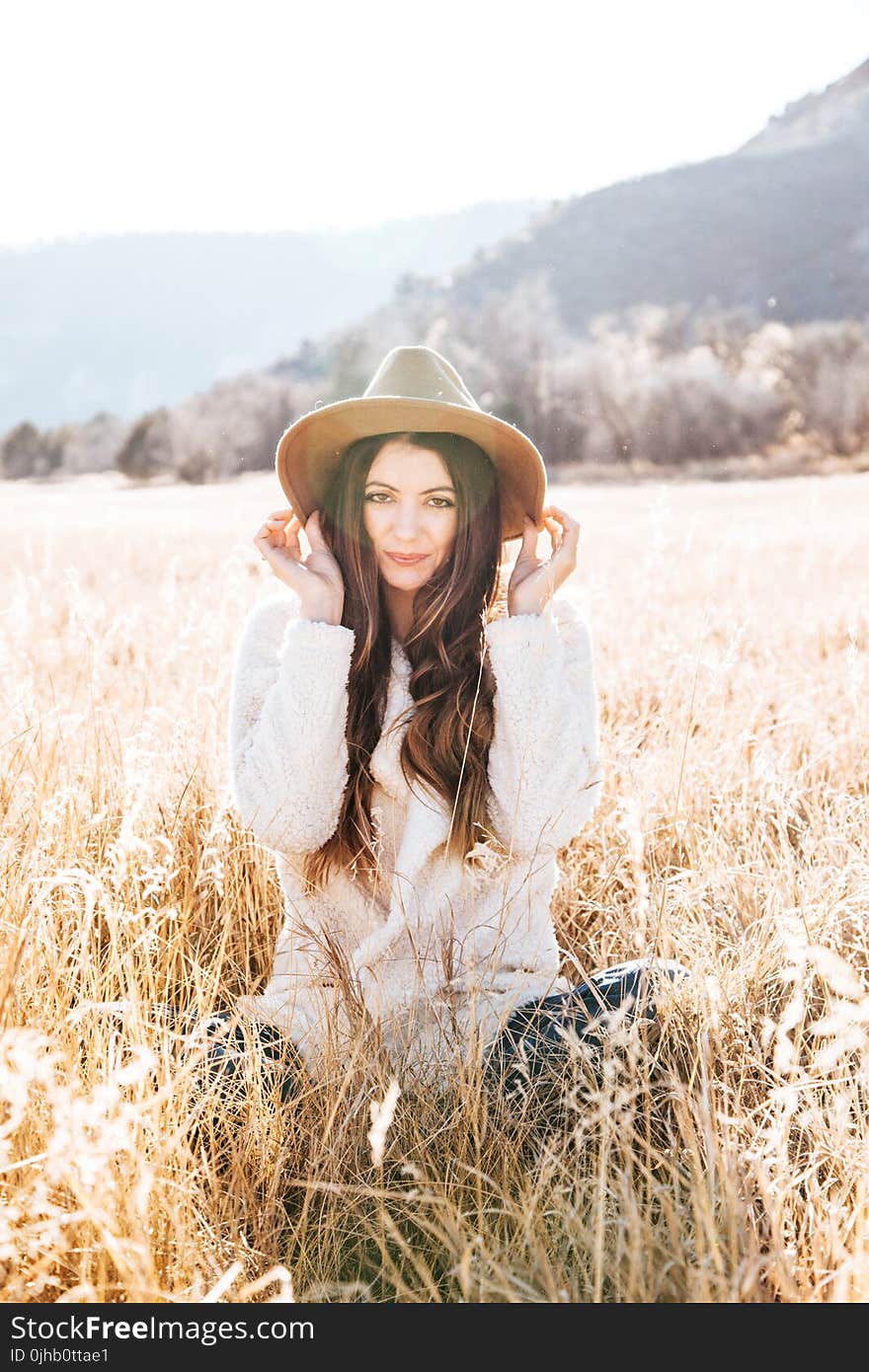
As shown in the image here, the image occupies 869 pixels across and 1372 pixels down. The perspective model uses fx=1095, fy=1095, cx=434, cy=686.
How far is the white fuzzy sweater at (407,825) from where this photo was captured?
6.79 ft

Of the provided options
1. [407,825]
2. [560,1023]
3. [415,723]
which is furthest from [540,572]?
[560,1023]

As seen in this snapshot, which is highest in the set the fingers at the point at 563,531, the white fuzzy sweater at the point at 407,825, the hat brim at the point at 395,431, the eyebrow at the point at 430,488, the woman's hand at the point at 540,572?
the hat brim at the point at 395,431

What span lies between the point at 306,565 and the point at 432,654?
318 millimetres

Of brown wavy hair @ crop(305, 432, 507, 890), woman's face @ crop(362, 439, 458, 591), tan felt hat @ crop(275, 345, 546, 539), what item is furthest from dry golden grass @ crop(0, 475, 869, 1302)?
woman's face @ crop(362, 439, 458, 591)

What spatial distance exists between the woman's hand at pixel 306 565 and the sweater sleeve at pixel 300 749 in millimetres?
56

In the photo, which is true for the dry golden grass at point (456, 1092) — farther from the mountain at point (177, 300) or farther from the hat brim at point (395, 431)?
the mountain at point (177, 300)

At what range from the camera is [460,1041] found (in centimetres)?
184

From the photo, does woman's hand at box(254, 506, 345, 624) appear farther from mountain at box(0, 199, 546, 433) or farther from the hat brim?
mountain at box(0, 199, 546, 433)

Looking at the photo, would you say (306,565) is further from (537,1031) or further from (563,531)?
(537,1031)

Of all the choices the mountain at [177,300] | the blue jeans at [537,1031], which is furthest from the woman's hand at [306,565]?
the mountain at [177,300]

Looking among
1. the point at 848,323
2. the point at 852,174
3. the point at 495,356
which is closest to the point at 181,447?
the point at 495,356
